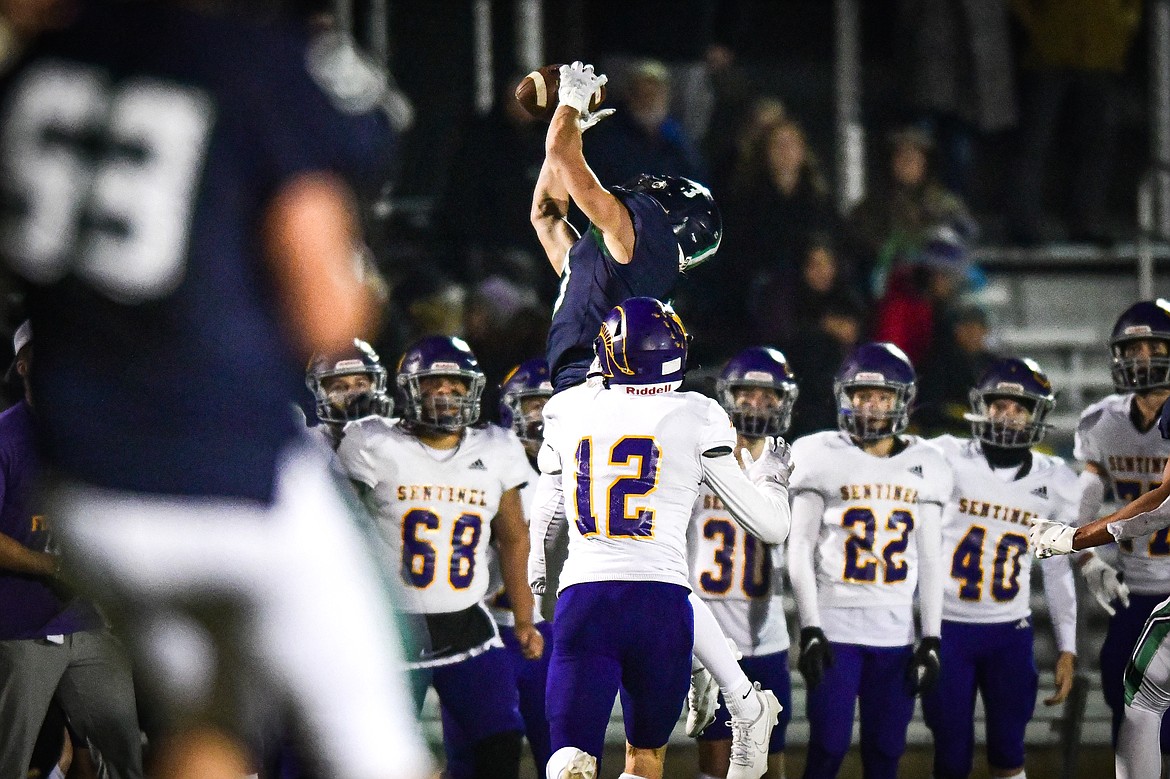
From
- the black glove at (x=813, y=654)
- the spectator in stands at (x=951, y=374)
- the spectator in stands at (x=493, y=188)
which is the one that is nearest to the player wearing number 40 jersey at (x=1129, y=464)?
the black glove at (x=813, y=654)

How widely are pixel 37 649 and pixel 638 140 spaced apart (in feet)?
15.0

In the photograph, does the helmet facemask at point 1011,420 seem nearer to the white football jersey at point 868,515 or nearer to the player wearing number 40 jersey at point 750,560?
the white football jersey at point 868,515

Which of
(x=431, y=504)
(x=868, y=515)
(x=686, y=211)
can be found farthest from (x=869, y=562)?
(x=686, y=211)

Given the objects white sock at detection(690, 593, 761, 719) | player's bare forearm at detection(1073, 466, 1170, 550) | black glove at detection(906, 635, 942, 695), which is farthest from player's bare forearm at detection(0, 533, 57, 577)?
player's bare forearm at detection(1073, 466, 1170, 550)

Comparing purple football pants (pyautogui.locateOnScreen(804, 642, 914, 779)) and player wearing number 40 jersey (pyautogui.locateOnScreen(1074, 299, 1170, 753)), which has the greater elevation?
player wearing number 40 jersey (pyautogui.locateOnScreen(1074, 299, 1170, 753))

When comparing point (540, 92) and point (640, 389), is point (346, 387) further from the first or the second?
point (640, 389)

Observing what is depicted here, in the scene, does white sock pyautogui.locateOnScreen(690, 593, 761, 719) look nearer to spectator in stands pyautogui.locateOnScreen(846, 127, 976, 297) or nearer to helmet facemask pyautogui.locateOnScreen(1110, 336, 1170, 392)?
helmet facemask pyautogui.locateOnScreen(1110, 336, 1170, 392)

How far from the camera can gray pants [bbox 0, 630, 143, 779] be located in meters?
5.40

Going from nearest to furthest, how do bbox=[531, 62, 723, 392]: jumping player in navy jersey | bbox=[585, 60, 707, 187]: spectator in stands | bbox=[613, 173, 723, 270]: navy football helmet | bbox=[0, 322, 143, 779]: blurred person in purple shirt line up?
bbox=[531, 62, 723, 392]: jumping player in navy jersey, bbox=[613, 173, 723, 270]: navy football helmet, bbox=[0, 322, 143, 779]: blurred person in purple shirt, bbox=[585, 60, 707, 187]: spectator in stands

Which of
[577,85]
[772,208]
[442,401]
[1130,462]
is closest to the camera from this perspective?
[577,85]

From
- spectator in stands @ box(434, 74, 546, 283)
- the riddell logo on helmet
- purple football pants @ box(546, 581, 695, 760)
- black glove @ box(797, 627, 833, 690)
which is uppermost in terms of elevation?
spectator in stands @ box(434, 74, 546, 283)

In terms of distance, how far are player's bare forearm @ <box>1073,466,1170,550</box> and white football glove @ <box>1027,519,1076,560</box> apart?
30mm

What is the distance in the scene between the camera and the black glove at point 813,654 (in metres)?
6.30

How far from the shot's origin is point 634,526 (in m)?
4.54
